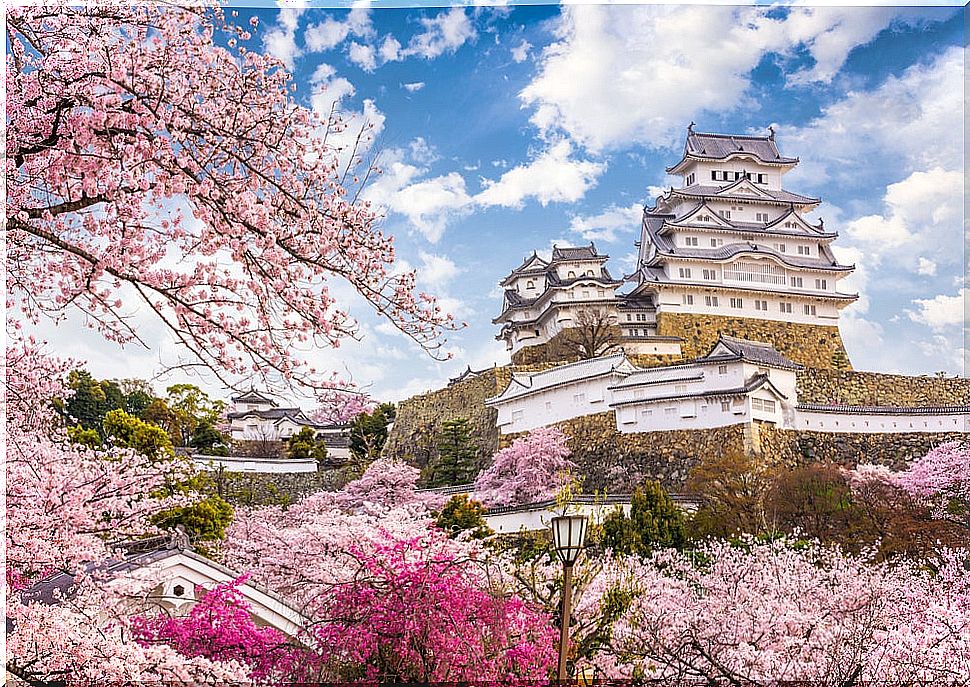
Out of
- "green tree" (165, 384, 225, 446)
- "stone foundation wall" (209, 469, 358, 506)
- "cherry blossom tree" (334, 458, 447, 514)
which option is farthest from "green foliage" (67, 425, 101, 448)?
"cherry blossom tree" (334, 458, 447, 514)

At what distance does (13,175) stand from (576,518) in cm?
199

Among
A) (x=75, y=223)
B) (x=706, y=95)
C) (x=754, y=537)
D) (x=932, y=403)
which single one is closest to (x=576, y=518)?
(x=75, y=223)

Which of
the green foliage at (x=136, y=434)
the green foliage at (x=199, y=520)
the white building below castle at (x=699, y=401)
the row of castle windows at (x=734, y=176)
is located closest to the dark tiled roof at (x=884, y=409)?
the white building below castle at (x=699, y=401)

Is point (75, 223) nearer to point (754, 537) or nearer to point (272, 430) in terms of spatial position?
point (754, 537)

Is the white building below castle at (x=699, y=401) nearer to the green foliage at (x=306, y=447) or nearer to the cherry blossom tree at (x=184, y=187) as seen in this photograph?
the green foliage at (x=306, y=447)

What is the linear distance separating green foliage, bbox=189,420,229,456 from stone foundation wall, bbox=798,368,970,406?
16.6ft

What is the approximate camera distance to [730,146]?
26.5 feet

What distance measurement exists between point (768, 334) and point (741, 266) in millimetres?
871

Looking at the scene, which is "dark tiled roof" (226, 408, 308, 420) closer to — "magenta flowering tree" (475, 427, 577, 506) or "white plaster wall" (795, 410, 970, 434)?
"magenta flowering tree" (475, 427, 577, 506)

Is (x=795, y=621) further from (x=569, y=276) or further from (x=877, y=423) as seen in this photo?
(x=569, y=276)

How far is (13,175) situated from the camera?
2266mm

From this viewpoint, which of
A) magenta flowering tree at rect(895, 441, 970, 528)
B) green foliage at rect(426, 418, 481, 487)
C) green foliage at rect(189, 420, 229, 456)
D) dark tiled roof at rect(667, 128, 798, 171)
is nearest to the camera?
magenta flowering tree at rect(895, 441, 970, 528)

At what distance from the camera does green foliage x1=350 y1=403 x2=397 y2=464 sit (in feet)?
27.1

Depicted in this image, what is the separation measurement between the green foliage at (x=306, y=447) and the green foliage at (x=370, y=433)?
0.29 metres
